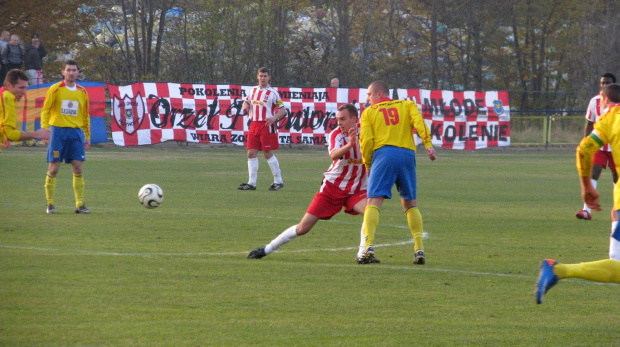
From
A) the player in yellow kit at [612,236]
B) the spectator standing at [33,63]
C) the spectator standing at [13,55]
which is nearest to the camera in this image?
the player in yellow kit at [612,236]

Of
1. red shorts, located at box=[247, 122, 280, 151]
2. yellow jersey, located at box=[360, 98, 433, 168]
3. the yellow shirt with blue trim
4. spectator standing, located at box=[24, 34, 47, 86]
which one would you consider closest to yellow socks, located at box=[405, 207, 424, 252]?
yellow jersey, located at box=[360, 98, 433, 168]

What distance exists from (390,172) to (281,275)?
144 cm

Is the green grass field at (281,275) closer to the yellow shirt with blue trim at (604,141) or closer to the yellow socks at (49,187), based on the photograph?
the yellow socks at (49,187)

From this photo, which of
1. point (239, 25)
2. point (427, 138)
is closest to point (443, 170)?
point (427, 138)

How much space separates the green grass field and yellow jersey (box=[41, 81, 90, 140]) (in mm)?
1226

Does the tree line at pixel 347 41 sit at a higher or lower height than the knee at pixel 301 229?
higher

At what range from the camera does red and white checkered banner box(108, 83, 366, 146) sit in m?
26.2

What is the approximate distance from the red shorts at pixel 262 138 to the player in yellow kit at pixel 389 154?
7789 mm

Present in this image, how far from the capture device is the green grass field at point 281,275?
5.30 m

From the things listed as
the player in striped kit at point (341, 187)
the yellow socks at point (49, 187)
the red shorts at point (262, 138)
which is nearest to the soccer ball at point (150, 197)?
the yellow socks at point (49, 187)

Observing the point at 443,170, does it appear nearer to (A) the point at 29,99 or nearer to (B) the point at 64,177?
(B) the point at 64,177

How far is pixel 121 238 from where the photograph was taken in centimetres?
923

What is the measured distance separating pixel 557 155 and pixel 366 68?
11664 millimetres

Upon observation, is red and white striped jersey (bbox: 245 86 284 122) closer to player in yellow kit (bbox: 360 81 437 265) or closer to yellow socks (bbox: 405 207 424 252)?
player in yellow kit (bbox: 360 81 437 265)
